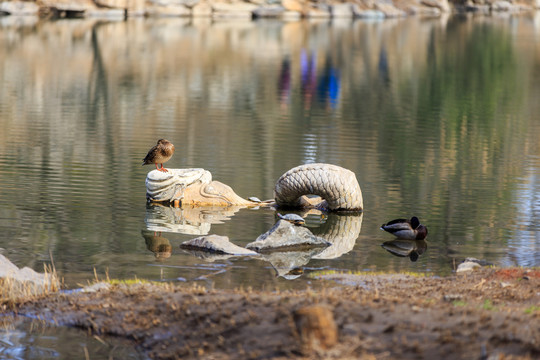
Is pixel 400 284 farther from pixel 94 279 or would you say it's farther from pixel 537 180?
pixel 537 180

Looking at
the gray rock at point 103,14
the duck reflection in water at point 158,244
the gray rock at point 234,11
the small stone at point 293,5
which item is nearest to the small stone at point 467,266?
the duck reflection in water at point 158,244

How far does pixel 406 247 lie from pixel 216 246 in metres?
2.92

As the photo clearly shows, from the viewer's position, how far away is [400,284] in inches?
448

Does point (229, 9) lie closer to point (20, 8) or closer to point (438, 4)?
point (20, 8)

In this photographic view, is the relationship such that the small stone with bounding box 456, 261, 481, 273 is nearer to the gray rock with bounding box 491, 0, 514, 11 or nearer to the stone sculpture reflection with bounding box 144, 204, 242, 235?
the stone sculpture reflection with bounding box 144, 204, 242, 235

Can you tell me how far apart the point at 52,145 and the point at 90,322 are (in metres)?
14.6

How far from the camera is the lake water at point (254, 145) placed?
13727mm

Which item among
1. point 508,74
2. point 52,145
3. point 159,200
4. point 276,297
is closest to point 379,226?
point 159,200

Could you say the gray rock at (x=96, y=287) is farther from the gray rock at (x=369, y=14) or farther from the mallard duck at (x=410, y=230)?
the gray rock at (x=369, y=14)

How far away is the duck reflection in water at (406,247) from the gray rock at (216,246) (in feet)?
7.13

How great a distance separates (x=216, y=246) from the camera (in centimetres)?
1325

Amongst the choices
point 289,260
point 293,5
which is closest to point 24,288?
point 289,260

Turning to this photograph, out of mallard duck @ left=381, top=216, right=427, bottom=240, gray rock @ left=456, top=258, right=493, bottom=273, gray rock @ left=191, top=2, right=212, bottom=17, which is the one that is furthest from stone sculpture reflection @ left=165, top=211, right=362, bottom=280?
gray rock @ left=191, top=2, right=212, bottom=17

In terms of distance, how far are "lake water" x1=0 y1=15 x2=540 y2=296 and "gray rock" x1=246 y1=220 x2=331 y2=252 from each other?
484 millimetres
